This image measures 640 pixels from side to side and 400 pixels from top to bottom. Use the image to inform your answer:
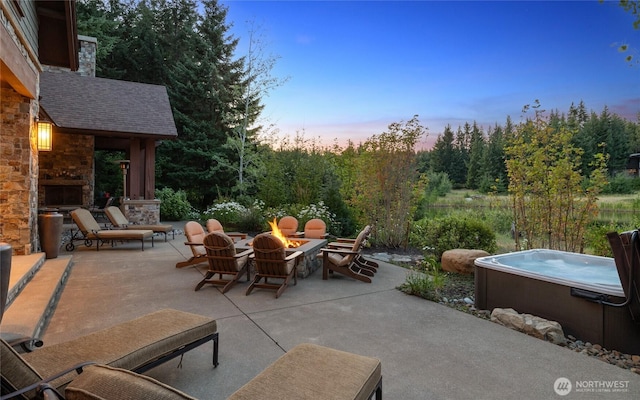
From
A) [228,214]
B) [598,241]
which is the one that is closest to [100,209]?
[228,214]

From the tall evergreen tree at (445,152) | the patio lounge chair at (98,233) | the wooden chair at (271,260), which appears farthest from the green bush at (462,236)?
the tall evergreen tree at (445,152)

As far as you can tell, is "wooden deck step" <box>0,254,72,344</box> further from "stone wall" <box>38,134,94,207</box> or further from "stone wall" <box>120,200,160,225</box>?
"stone wall" <box>38,134,94,207</box>

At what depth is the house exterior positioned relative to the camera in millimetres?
5684

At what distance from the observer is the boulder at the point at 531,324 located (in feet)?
11.6

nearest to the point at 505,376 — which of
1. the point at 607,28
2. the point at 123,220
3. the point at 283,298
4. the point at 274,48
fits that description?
the point at 283,298

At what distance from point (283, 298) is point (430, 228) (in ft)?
14.6

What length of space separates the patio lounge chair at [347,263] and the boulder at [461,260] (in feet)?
4.58

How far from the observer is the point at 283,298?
4.75 metres

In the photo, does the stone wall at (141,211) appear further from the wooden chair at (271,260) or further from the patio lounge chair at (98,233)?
the wooden chair at (271,260)

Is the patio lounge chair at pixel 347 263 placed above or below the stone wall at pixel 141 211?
below

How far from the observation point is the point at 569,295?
3.74 metres

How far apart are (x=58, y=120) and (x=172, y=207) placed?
5354 mm

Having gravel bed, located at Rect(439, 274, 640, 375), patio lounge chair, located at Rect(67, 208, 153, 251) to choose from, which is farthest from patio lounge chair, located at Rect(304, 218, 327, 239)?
patio lounge chair, located at Rect(67, 208, 153, 251)

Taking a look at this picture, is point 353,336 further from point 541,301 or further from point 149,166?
point 149,166
